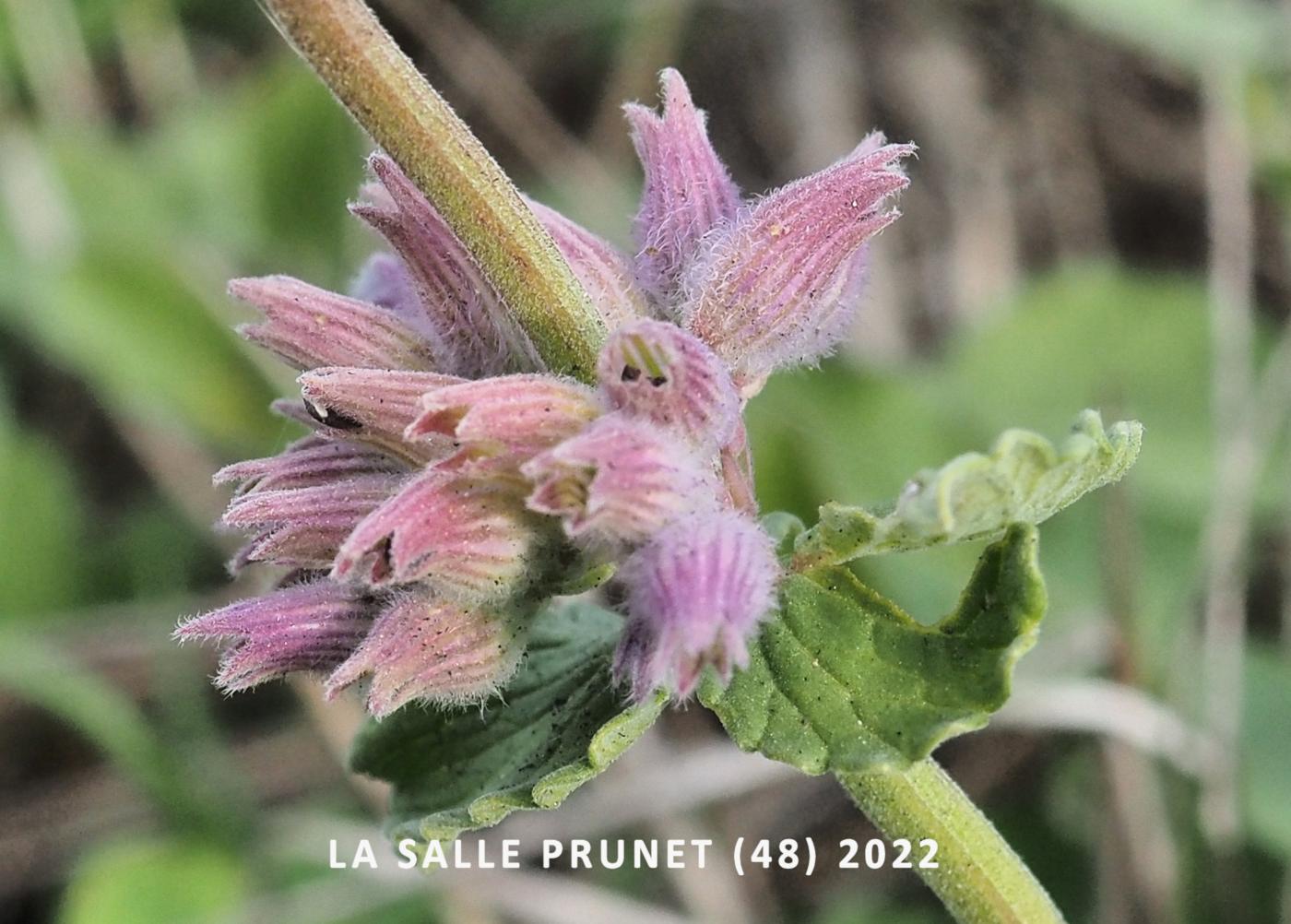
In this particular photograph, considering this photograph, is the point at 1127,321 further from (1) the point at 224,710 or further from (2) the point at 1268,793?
(1) the point at 224,710

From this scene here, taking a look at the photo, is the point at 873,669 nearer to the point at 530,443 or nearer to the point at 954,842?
the point at 954,842

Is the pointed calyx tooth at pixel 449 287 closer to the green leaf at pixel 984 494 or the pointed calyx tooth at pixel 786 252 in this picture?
the pointed calyx tooth at pixel 786 252

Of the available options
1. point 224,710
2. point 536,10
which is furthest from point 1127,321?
point 224,710

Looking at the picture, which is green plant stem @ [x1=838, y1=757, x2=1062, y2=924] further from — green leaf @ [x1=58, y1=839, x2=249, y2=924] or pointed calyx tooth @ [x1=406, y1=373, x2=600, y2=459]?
green leaf @ [x1=58, y1=839, x2=249, y2=924]

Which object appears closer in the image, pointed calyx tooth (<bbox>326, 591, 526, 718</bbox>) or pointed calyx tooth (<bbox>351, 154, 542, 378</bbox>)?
pointed calyx tooth (<bbox>326, 591, 526, 718</bbox>)

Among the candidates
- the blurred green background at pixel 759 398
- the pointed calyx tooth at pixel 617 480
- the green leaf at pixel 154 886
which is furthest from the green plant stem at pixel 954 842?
the green leaf at pixel 154 886

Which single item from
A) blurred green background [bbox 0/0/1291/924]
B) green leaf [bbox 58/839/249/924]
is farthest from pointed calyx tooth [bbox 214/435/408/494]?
green leaf [bbox 58/839/249/924]
